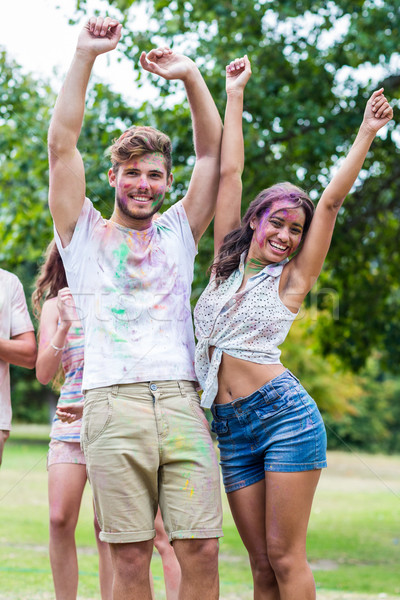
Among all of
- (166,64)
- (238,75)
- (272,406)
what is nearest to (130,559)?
(272,406)

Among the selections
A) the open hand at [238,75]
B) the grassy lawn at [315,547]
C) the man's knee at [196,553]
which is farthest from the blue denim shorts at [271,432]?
the grassy lawn at [315,547]

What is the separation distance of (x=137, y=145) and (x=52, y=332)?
1320mm

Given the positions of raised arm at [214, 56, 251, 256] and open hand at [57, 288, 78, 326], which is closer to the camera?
raised arm at [214, 56, 251, 256]

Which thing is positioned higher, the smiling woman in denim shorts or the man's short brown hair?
the man's short brown hair

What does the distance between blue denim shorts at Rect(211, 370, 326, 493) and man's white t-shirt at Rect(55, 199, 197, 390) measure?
248mm

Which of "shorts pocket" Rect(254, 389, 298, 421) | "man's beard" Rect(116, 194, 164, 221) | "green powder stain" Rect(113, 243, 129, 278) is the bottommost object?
"shorts pocket" Rect(254, 389, 298, 421)

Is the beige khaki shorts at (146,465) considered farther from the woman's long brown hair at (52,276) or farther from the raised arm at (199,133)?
the woman's long brown hair at (52,276)

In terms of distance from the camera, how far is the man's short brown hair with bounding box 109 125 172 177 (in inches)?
105

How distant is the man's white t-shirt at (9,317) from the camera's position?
3412mm

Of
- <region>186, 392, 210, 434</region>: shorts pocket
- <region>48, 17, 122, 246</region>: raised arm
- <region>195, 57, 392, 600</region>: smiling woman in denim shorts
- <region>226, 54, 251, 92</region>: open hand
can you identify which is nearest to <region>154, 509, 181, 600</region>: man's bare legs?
<region>195, 57, 392, 600</region>: smiling woman in denim shorts

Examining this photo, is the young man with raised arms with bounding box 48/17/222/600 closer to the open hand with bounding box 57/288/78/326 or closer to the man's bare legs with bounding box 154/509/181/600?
the open hand with bounding box 57/288/78/326

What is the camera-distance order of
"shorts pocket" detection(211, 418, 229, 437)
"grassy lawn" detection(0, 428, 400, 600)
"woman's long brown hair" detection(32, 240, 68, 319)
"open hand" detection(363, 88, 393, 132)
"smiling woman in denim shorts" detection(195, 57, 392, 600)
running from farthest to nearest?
"grassy lawn" detection(0, 428, 400, 600) < "woman's long brown hair" detection(32, 240, 68, 319) < "open hand" detection(363, 88, 393, 132) < "shorts pocket" detection(211, 418, 229, 437) < "smiling woman in denim shorts" detection(195, 57, 392, 600)

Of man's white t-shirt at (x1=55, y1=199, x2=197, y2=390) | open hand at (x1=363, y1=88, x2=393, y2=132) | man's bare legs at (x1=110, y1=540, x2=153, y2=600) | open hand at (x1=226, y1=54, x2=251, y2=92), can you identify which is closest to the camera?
man's bare legs at (x1=110, y1=540, x2=153, y2=600)

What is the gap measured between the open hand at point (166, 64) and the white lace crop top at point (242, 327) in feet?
2.87
